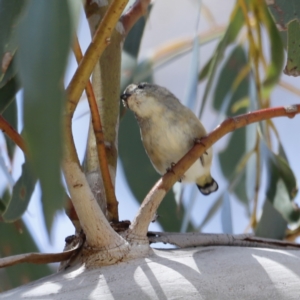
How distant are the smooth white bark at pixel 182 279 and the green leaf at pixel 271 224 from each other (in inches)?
18.7

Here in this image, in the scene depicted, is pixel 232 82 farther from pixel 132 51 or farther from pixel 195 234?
pixel 195 234

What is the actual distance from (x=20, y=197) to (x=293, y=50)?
46 centimetres

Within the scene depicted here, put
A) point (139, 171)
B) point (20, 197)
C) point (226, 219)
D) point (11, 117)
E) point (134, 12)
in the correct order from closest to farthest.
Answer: point (20, 197)
point (134, 12)
point (11, 117)
point (226, 219)
point (139, 171)

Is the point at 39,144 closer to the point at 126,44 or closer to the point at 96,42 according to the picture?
the point at 96,42

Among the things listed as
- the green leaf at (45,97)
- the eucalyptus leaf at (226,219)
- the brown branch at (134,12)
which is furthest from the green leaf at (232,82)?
the green leaf at (45,97)

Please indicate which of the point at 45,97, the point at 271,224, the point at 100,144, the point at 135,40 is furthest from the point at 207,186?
the point at 45,97

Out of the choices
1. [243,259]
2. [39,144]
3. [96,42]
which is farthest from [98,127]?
[39,144]

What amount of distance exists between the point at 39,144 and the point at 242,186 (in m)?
1.41

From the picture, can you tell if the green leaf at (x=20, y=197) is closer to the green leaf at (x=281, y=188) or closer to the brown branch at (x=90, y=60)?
the brown branch at (x=90, y=60)

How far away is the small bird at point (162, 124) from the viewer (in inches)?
51.3

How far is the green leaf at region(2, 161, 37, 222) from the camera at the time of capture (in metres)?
0.90

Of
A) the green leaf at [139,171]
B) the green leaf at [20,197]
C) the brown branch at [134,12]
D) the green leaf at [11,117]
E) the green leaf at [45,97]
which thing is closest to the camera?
the green leaf at [45,97]

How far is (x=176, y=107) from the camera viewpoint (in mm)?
1347

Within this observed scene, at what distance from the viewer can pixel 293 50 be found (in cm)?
83
